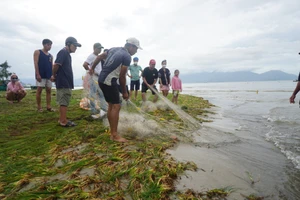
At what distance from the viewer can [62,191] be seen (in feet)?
7.54

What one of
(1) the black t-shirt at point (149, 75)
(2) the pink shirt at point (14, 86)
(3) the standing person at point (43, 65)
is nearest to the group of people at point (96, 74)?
(3) the standing person at point (43, 65)

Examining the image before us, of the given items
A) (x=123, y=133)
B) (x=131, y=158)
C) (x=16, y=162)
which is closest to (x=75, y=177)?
(x=131, y=158)

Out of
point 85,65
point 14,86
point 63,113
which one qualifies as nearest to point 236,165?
point 63,113

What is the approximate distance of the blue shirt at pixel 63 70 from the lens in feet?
16.6

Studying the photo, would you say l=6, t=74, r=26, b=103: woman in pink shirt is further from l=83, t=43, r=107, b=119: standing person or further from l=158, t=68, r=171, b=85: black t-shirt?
l=158, t=68, r=171, b=85: black t-shirt

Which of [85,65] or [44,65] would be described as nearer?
[85,65]

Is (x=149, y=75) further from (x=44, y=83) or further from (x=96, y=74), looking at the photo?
(x=44, y=83)

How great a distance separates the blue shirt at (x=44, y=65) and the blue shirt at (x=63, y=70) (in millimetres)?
1989

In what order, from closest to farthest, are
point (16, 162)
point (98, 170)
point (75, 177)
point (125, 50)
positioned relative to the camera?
point (75, 177) → point (98, 170) → point (16, 162) → point (125, 50)

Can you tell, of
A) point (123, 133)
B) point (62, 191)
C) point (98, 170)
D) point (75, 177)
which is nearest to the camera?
point (62, 191)

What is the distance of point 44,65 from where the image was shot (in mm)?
6691

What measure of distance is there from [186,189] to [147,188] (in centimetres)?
52

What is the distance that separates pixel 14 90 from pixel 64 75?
7289mm

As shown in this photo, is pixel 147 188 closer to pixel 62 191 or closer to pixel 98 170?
pixel 98 170
